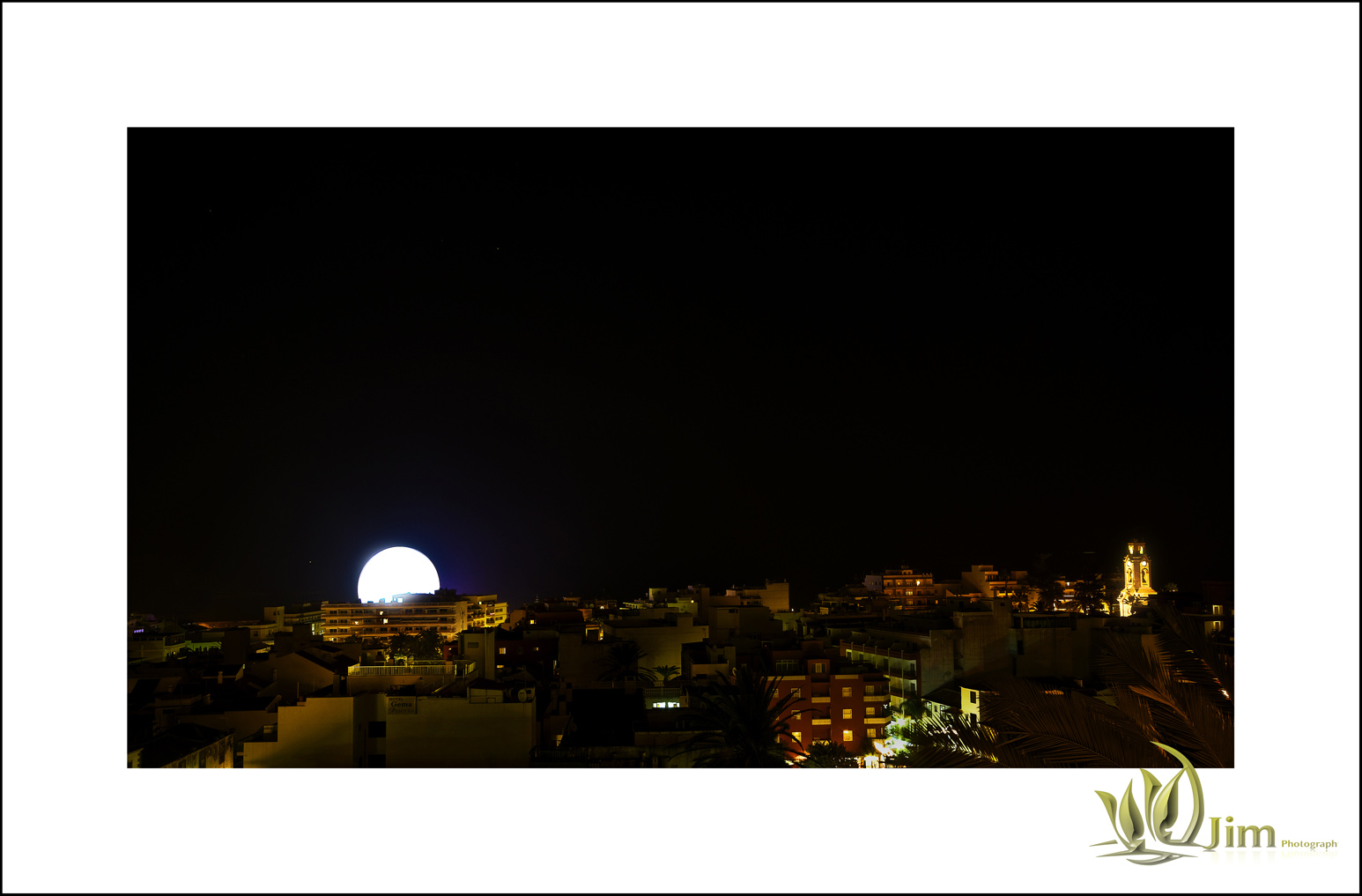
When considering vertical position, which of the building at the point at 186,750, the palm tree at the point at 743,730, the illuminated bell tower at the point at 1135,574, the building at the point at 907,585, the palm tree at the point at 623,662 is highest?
the palm tree at the point at 743,730

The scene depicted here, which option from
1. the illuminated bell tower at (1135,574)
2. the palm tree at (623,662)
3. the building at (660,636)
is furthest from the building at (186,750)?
the illuminated bell tower at (1135,574)

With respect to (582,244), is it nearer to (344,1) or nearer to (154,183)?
(154,183)

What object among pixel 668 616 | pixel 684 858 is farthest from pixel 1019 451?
pixel 684 858

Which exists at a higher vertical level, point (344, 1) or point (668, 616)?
point (344, 1)

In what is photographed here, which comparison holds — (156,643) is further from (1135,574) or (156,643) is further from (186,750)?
(1135,574)

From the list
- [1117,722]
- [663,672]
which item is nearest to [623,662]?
[663,672]

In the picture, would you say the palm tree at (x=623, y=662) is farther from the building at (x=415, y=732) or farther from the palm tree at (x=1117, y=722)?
Answer: the palm tree at (x=1117, y=722)

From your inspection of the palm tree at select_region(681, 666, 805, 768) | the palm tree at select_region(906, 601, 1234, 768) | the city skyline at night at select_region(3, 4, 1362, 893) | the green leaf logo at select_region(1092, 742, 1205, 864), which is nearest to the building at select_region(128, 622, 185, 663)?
the city skyline at night at select_region(3, 4, 1362, 893)
